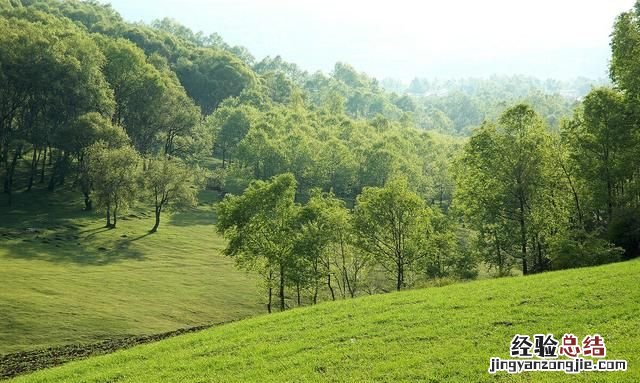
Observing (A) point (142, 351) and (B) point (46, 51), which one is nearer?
(A) point (142, 351)

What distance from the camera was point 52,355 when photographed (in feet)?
141

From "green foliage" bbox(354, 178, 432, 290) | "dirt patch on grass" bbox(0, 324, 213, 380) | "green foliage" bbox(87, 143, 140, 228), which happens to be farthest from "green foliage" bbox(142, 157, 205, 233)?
"dirt patch on grass" bbox(0, 324, 213, 380)

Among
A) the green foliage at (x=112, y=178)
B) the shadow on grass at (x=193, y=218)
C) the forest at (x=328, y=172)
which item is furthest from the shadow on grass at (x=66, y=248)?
the shadow on grass at (x=193, y=218)

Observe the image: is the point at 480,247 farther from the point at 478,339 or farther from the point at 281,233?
the point at 478,339

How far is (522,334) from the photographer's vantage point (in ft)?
75.7

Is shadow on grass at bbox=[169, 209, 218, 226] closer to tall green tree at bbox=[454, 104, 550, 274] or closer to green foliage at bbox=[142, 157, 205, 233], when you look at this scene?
green foliage at bbox=[142, 157, 205, 233]

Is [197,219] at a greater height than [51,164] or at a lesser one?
lesser

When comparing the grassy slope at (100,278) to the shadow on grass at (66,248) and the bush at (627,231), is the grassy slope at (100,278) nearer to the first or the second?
the shadow on grass at (66,248)

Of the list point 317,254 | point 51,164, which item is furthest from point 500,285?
point 51,164

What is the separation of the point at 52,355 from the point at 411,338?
107ft

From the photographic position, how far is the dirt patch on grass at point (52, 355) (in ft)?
128

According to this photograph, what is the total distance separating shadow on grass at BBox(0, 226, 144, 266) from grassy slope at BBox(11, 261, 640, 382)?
1770 inches

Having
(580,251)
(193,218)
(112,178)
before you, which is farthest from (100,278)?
(580,251)

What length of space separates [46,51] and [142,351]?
269 feet
